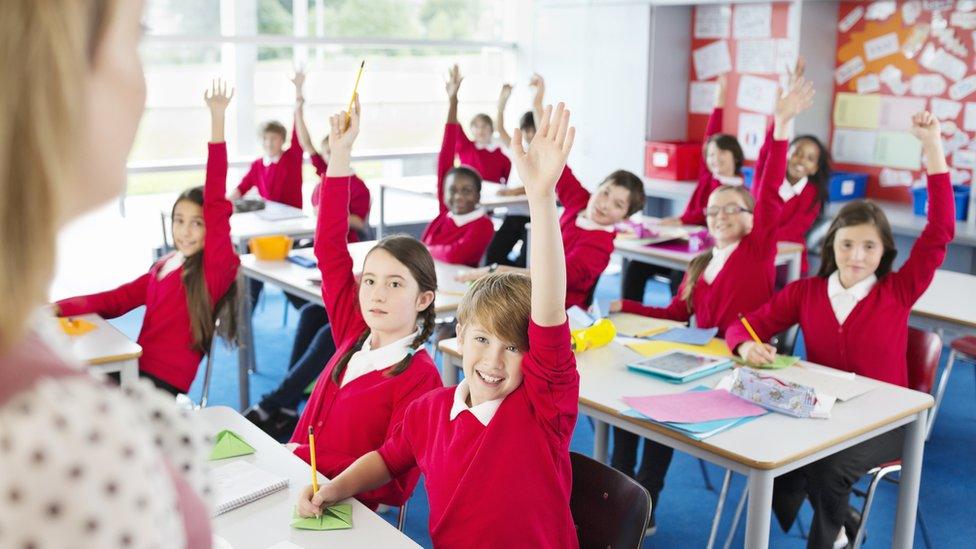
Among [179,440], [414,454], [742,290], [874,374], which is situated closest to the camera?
[179,440]

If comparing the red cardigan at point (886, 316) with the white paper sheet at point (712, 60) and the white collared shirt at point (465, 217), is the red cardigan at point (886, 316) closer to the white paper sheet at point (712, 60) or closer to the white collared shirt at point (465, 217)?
the white collared shirt at point (465, 217)

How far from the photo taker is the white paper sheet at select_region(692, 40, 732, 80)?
7.27 m

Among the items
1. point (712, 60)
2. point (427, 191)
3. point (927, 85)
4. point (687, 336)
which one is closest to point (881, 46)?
point (927, 85)

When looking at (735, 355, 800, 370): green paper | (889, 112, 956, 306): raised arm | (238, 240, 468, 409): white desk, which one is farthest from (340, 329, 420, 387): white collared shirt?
(889, 112, 956, 306): raised arm

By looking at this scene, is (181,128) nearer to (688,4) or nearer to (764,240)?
(688,4)

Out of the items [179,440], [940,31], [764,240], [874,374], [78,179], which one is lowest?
[874,374]

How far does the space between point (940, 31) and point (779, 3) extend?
117 cm

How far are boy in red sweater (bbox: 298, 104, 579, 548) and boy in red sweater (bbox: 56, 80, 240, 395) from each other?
1.49m

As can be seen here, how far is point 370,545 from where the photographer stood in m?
1.69

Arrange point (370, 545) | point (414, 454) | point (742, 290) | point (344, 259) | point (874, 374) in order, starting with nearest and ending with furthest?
point (370, 545)
point (414, 454)
point (344, 259)
point (874, 374)
point (742, 290)

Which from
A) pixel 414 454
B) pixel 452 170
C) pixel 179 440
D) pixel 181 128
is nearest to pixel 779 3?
pixel 452 170

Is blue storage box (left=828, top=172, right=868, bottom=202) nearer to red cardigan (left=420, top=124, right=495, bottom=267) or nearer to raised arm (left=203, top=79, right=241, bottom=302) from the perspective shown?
red cardigan (left=420, top=124, right=495, bottom=267)

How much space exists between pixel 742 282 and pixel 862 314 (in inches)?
24.0

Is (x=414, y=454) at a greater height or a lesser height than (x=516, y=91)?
lesser
